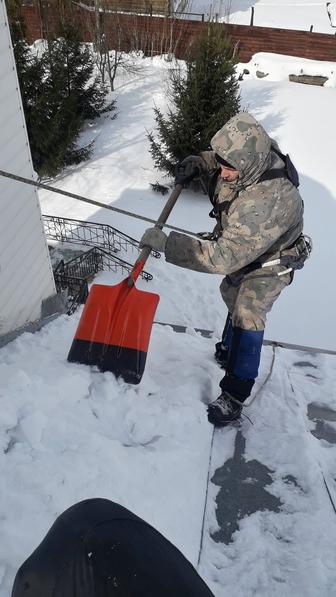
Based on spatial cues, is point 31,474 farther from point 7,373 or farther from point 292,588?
point 292,588

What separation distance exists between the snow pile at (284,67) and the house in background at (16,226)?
16253 millimetres

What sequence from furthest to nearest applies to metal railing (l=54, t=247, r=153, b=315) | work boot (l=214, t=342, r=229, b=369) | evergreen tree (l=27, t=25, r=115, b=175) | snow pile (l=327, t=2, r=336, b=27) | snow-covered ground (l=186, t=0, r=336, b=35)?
snow pile (l=327, t=2, r=336, b=27) → snow-covered ground (l=186, t=0, r=336, b=35) → evergreen tree (l=27, t=25, r=115, b=175) → metal railing (l=54, t=247, r=153, b=315) → work boot (l=214, t=342, r=229, b=369)

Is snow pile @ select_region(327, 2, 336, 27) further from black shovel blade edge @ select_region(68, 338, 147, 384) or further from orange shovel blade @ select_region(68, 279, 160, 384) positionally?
black shovel blade edge @ select_region(68, 338, 147, 384)

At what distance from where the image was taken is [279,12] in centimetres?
2580

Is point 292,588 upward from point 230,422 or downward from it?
upward

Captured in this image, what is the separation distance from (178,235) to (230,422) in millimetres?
1189

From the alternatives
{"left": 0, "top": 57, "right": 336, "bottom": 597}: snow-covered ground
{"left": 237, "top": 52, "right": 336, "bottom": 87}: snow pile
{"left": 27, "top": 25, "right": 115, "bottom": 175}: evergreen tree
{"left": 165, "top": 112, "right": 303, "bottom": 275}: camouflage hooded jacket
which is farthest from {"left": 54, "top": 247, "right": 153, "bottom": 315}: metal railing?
{"left": 237, "top": 52, "right": 336, "bottom": 87}: snow pile

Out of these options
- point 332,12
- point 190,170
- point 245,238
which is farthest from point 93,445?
point 332,12

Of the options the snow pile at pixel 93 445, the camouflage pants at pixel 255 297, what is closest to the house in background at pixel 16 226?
the snow pile at pixel 93 445

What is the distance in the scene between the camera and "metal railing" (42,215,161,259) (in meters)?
8.77

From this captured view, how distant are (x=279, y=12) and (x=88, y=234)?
24.5 m

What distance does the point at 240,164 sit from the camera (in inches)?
86.0

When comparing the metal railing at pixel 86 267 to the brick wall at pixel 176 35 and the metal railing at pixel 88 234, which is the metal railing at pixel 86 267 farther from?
the brick wall at pixel 176 35

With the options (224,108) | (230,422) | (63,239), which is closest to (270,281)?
(230,422)
